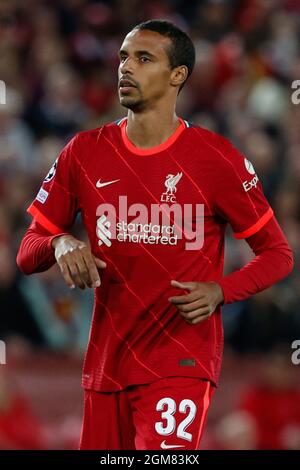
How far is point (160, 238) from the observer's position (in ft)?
14.7

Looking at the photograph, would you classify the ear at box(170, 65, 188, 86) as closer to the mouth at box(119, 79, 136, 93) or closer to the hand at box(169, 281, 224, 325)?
the mouth at box(119, 79, 136, 93)

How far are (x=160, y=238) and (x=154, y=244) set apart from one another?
0.10 ft

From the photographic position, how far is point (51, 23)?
35.8 feet

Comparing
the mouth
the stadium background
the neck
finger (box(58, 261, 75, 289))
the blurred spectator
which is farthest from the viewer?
the stadium background

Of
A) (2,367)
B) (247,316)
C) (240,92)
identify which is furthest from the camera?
(240,92)

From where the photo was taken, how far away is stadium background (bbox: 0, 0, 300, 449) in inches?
290

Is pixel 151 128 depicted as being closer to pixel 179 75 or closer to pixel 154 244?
pixel 179 75

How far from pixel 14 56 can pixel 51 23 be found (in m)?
0.57

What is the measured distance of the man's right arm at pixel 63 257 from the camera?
13.6 ft

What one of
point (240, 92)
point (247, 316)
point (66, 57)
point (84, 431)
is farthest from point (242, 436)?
point (66, 57)

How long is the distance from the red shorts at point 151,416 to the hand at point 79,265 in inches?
21.1

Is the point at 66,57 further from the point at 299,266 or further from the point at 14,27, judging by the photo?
the point at 299,266

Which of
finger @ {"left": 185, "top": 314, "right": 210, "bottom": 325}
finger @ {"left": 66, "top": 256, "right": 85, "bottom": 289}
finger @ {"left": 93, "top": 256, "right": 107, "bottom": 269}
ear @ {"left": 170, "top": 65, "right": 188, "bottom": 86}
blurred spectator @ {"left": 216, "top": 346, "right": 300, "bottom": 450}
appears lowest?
blurred spectator @ {"left": 216, "top": 346, "right": 300, "bottom": 450}

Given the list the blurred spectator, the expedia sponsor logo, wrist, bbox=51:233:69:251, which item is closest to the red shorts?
wrist, bbox=51:233:69:251
